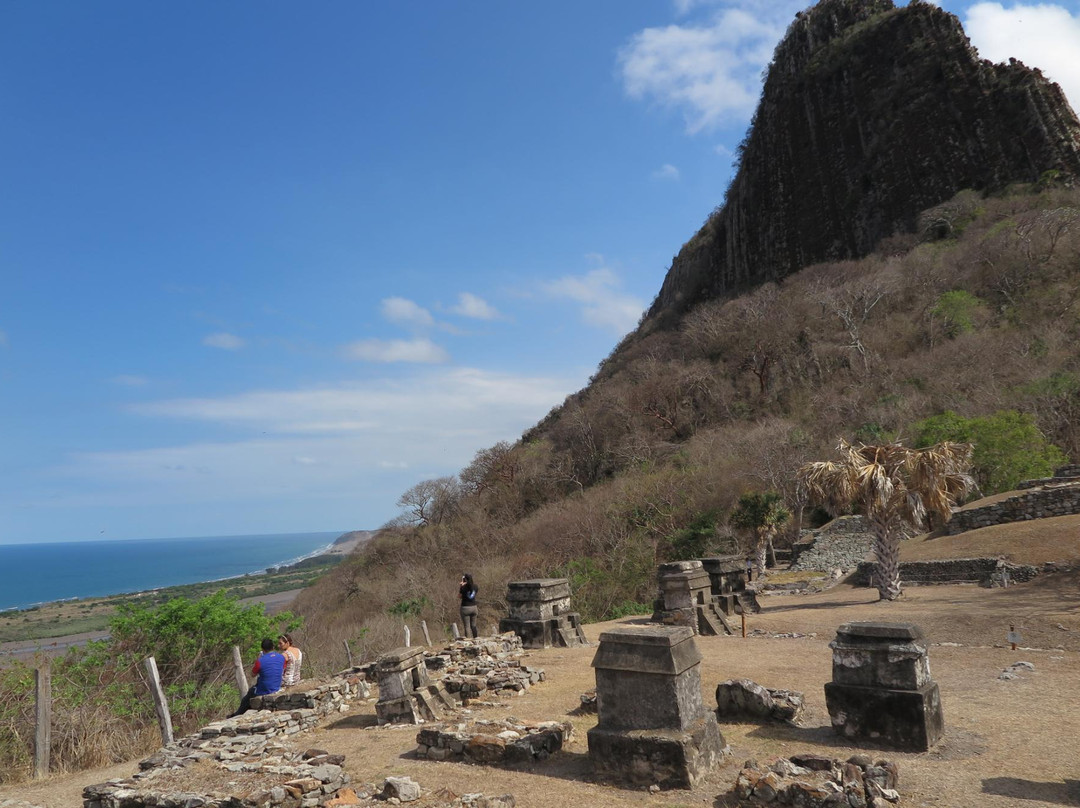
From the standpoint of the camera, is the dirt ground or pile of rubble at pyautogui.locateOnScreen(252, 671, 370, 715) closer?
the dirt ground

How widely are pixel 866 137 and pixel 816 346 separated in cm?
2231

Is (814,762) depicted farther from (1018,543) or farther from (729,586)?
(1018,543)

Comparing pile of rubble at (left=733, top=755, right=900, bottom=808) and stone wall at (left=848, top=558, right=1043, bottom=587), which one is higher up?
pile of rubble at (left=733, top=755, right=900, bottom=808)

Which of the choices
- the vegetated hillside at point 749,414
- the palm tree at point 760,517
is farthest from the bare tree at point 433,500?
the palm tree at point 760,517

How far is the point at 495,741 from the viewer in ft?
21.8

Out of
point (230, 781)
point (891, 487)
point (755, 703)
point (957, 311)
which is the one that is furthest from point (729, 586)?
point (957, 311)

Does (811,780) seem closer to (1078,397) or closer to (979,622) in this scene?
(979,622)

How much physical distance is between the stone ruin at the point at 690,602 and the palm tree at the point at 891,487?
3.39 meters

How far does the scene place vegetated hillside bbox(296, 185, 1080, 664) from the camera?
2434 centimetres

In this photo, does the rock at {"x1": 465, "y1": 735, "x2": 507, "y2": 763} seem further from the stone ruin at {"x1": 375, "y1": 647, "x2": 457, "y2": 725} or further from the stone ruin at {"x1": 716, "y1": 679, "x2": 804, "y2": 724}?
the stone ruin at {"x1": 716, "y1": 679, "x2": 804, "y2": 724}

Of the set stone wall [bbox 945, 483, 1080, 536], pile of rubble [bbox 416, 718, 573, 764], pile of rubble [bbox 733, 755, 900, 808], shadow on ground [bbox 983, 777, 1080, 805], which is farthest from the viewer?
stone wall [bbox 945, 483, 1080, 536]

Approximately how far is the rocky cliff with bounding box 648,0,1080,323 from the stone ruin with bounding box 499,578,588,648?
144 feet

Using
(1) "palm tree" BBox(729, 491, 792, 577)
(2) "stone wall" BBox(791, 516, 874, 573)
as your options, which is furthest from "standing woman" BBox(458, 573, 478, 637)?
(2) "stone wall" BBox(791, 516, 874, 573)

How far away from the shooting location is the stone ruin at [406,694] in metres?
8.64
